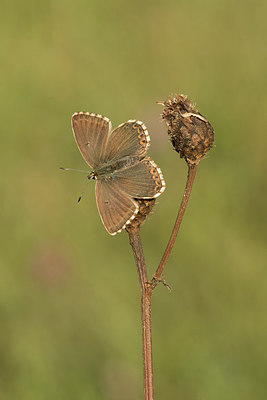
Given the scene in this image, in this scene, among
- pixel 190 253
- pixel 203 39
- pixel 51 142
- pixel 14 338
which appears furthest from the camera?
pixel 203 39

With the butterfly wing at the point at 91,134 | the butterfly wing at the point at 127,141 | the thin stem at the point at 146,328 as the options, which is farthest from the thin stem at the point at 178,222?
the butterfly wing at the point at 91,134

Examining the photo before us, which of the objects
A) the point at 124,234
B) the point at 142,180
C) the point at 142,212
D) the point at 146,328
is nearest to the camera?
the point at 146,328

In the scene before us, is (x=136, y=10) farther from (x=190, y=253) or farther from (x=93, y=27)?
(x=190, y=253)

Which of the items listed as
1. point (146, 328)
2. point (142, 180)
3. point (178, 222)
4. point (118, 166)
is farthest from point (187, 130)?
point (146, 328)

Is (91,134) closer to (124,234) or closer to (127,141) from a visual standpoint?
(127,141)

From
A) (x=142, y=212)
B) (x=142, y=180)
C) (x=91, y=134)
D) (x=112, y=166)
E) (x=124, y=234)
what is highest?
(x=124, y=234)

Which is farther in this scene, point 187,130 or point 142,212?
point 187,130

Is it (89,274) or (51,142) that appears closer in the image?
(89,274)

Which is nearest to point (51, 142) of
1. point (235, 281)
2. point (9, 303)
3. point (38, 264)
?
point (38, 264)
